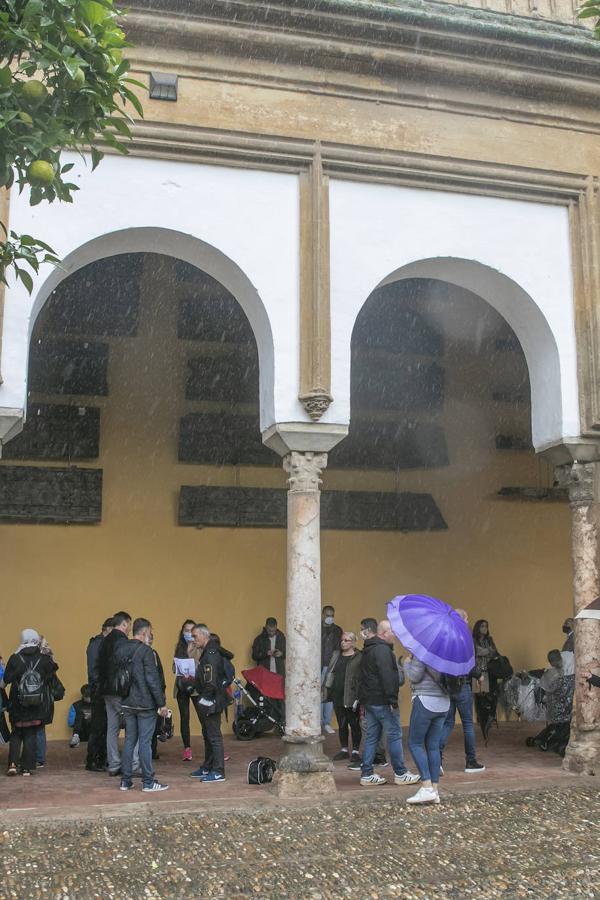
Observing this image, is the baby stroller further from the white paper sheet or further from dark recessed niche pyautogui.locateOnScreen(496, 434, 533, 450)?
dark recessed niche pyautogui.locateOnScreen(496, 434, 533, 450)

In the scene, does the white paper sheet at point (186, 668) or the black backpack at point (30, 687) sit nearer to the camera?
the black backpack at point (30, 687)

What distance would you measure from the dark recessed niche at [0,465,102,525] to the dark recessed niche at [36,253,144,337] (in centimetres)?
170

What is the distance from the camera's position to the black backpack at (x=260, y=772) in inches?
324

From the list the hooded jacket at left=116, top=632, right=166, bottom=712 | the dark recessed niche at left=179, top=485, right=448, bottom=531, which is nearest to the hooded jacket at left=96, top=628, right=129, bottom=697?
the hooded jacket at left=116, top=632, right=166, bottom=712

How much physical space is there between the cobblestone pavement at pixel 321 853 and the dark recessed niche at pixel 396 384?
6.24m

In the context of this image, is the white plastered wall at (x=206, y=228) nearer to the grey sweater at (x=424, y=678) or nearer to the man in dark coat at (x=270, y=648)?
the grey sweater at (x=424, y=678)

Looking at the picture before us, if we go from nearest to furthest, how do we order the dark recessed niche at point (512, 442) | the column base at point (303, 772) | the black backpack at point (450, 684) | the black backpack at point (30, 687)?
the black backpack at point (450, 684)
the column base at point (303, 772)
the black backpack at point (30, 687)
the dark recessed niche at point (512, 442)

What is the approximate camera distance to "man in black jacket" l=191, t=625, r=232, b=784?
8102 mm

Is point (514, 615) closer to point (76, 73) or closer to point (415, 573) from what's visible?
point (415, 573)

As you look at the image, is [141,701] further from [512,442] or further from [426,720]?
[512,442]

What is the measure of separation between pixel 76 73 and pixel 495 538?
34.5ft

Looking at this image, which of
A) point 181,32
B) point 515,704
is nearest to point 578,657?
point 515,704

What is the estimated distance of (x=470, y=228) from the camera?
30.5 feet

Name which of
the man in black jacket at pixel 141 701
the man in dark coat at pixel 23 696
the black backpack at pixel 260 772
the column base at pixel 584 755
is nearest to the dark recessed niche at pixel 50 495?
the man in dark coat at pixel 23 696
